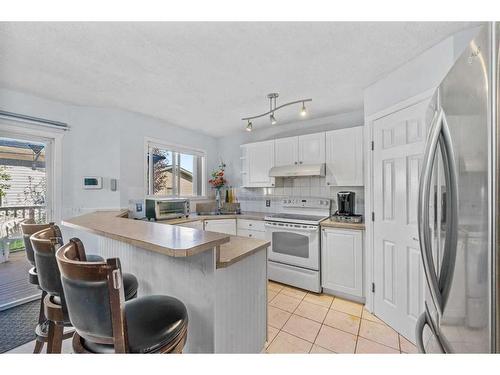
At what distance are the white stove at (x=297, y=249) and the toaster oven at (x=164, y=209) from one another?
129 centimetres

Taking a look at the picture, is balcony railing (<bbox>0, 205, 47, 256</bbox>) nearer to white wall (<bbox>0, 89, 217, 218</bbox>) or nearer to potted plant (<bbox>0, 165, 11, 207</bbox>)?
potted plant (<bbox>0, 165, 11, 207</bbox>)

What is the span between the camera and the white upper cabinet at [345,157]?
8.82ft

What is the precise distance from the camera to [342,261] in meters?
2.50

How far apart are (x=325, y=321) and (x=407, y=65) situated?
2.41m

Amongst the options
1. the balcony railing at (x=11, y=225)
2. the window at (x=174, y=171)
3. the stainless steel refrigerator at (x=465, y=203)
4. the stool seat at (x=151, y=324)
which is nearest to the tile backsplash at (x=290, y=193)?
the window at (x=174, y=171)

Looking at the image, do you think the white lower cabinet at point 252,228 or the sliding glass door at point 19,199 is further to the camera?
the white lower cabinet at point 252,228

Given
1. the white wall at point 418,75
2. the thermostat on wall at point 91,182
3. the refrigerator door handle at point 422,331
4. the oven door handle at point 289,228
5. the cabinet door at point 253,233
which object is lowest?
the cabinet door at point 253,233

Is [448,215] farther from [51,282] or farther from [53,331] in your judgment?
[53,331]

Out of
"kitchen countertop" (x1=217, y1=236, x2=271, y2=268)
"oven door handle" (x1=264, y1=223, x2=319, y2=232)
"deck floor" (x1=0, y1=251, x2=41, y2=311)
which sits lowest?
"deck floor" (x1=0, y1=251, x2=41, y2=311)

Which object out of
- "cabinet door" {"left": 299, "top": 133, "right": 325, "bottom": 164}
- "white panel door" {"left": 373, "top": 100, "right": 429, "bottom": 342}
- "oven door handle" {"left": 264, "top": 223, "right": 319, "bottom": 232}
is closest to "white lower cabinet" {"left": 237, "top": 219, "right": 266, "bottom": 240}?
"oven door handle" {"left": 264, "top": 223, "right": 319, "bottom": 232}

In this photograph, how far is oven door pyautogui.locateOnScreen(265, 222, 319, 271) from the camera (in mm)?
2672

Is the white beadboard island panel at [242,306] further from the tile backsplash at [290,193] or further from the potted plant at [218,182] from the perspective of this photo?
the potted plant at [218,182]
